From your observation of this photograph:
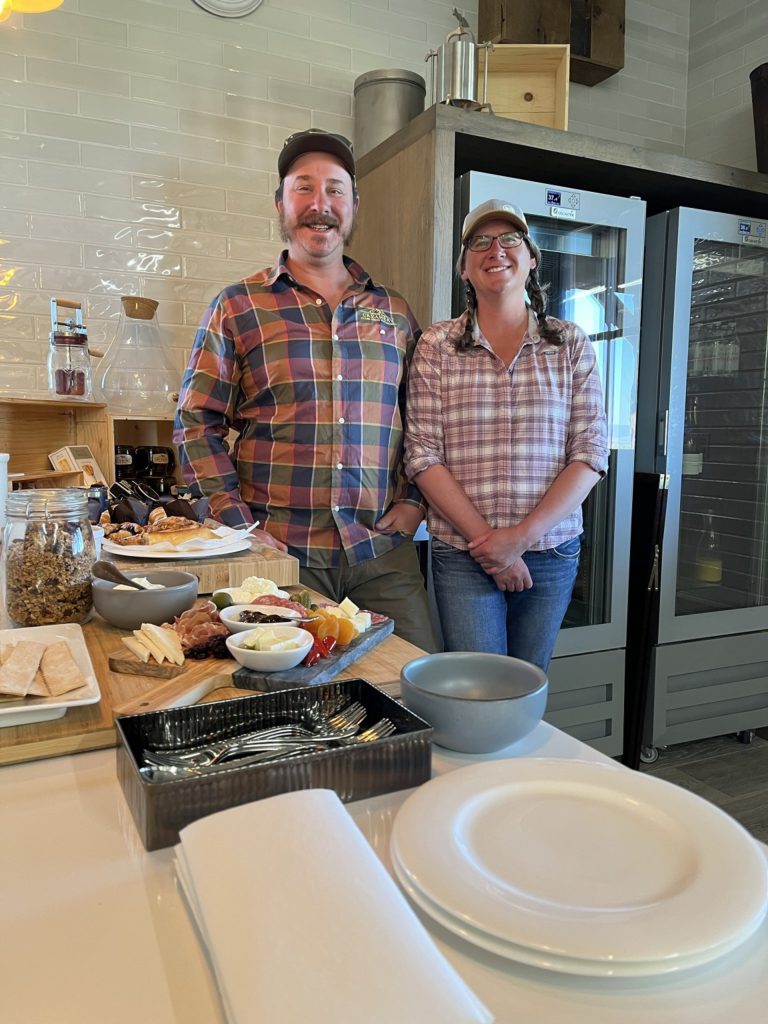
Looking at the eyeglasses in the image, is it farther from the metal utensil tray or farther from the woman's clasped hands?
the metal utensil tray

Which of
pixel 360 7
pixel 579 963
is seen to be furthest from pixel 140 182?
pixel 579 963

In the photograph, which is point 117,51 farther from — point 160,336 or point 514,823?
point 514,823

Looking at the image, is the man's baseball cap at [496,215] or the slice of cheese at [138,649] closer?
the slice of cheese at [138,649]

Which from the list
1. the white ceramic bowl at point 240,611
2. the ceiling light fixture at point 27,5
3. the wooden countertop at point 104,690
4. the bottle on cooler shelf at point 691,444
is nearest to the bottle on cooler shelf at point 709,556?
the bottle on cooler shelf at point 691,444

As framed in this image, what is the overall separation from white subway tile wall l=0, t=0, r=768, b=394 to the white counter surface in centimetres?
239

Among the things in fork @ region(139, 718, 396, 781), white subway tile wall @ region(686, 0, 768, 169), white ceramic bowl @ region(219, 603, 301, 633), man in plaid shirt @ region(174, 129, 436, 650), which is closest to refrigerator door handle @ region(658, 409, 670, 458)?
man in plaid shirt @ region(174, 129, 436, 650)

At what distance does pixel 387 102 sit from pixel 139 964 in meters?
3.01

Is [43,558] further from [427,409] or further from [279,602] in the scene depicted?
[427,409]

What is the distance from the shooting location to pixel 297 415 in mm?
2027

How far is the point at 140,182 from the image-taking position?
2838mm

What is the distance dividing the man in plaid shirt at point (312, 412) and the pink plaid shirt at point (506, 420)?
12 cm

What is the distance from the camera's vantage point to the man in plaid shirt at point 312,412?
2.02m

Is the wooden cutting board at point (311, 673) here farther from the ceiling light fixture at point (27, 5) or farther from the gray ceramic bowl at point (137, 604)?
the ceiling light fixture at point (27, 5)

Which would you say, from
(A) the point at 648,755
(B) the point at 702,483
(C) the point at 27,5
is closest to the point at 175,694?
(C) the point at 27,5
